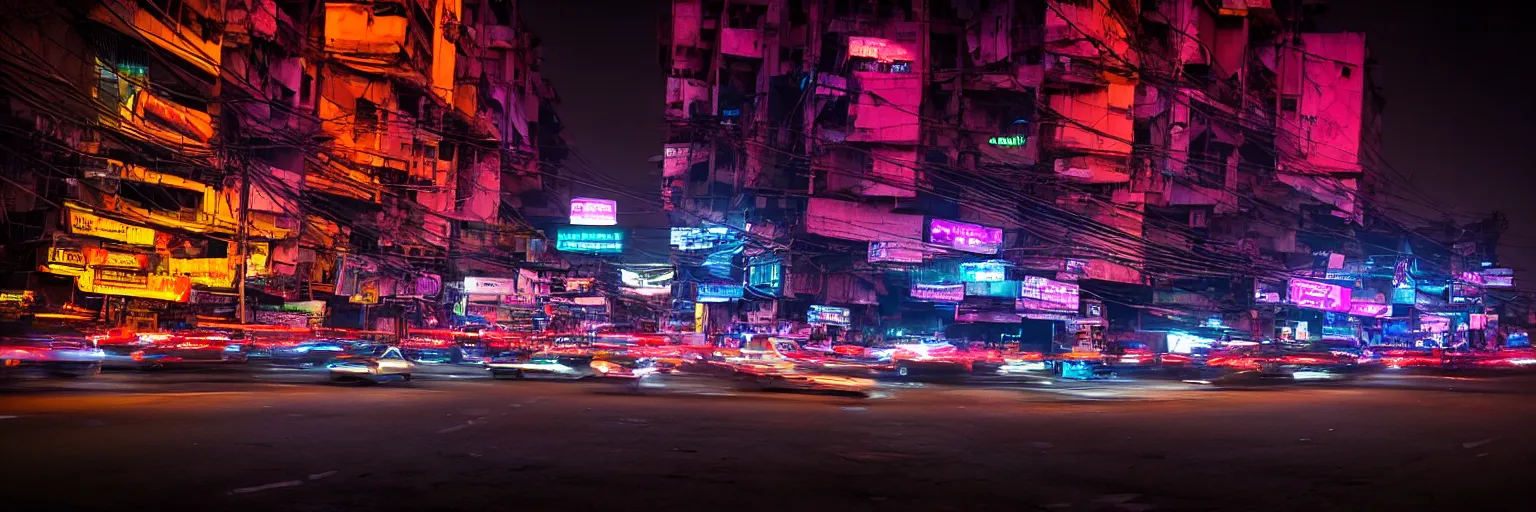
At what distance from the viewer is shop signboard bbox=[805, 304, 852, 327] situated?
5684 centimetres

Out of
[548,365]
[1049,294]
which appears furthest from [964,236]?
[548,365]

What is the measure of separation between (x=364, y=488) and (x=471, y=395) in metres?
15.2

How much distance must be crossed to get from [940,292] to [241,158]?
34424 mm

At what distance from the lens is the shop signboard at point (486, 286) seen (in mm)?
54147

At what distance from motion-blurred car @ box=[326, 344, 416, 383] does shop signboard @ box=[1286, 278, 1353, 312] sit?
45.7 meters

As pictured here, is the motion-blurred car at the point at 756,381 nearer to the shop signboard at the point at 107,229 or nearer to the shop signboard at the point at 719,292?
the shop signboard at the point at 107,229

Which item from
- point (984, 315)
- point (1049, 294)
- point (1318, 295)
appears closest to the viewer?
point (1049, 294)

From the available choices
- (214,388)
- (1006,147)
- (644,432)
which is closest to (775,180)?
(1006,147)

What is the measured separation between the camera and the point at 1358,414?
66.0 ft

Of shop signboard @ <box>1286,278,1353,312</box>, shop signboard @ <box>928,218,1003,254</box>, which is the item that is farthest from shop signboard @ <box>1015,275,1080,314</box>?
shop signboard @ <box>1286,278,1353,312</box>

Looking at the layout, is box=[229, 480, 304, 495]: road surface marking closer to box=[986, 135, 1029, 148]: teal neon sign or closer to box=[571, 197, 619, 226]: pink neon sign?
box=[986, 135, 1029, 148]: teal neon sign

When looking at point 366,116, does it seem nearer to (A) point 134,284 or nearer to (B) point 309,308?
(A) point 134,284

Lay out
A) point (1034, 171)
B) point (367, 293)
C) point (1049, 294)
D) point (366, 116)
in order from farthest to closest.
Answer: point (1034, 171)
point (367, 293)
point (1049, 294)
point (366, 116)

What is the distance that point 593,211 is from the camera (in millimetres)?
68312
